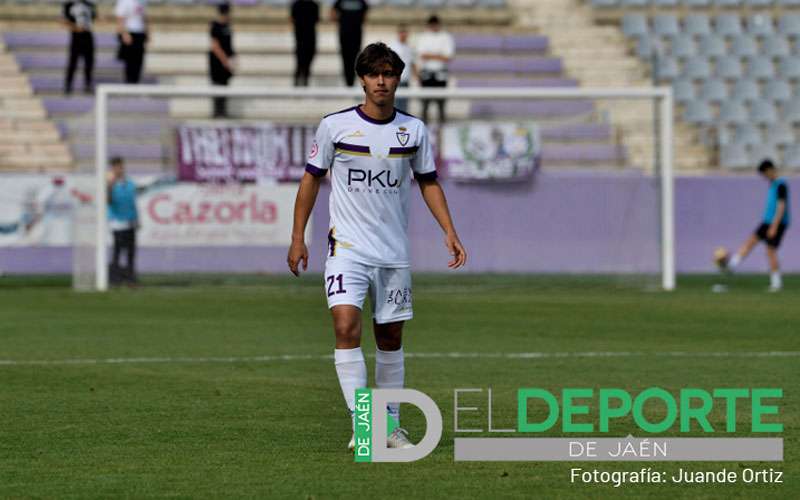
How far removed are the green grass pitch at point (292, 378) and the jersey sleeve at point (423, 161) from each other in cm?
137

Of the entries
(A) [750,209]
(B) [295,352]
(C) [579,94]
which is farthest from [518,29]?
(B) [295,352]

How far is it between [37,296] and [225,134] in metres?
4.68

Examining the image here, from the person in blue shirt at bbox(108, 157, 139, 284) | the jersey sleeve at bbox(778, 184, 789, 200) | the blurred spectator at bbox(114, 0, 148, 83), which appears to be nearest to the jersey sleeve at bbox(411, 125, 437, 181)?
the person in blue shirt at bbox(108, 157, 139, 284)

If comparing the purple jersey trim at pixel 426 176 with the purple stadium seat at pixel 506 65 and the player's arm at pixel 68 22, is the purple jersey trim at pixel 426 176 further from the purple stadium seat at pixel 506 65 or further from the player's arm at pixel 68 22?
the purple stadium seat at pixel 506 65

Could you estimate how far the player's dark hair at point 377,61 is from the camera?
7.92 metres

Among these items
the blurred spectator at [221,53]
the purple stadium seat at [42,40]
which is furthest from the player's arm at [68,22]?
the purple stadium seat at [42,40]

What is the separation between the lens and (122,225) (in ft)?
81.7

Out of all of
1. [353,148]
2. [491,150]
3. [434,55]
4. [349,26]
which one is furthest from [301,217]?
[434,55]

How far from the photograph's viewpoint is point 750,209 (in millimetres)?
30016

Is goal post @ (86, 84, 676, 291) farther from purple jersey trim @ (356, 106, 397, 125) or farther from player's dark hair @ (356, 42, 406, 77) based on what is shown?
player's dark hair @ (356, 42, 406, 77)

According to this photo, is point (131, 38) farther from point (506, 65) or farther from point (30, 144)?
point (506, 65)

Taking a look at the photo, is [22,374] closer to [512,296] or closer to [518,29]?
[512,296]

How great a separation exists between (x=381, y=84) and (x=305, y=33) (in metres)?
21.0

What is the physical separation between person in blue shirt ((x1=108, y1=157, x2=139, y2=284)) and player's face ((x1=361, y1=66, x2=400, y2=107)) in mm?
17268
